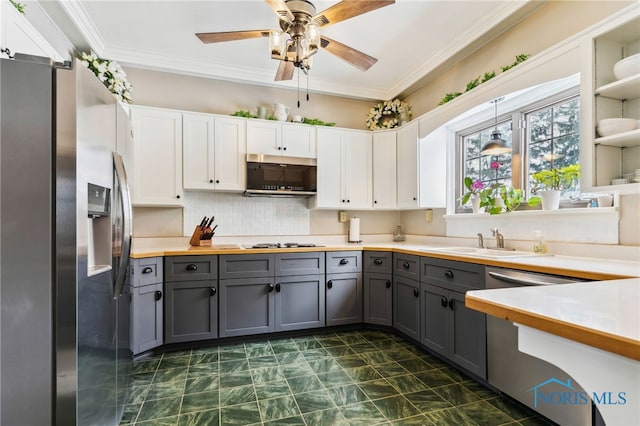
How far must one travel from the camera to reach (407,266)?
2914 millimetres

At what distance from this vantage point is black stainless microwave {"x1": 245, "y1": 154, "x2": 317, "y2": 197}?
3262 millimetres

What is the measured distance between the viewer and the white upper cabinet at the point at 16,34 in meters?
1.37

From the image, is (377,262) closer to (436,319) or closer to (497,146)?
(436,319)

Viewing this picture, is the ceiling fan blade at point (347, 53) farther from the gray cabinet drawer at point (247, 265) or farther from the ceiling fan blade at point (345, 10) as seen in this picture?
the gray cabinet drawer at point (247, 265)

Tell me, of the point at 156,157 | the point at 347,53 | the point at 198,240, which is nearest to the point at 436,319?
the point at 347,53

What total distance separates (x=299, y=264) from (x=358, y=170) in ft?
4.51

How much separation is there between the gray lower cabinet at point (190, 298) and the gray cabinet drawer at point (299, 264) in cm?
58

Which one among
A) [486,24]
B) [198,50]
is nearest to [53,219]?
[198,50]

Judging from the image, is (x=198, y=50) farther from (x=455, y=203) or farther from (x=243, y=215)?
(x=455, y=203)

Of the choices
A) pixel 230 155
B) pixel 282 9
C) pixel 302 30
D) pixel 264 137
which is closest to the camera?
pixel 282 9

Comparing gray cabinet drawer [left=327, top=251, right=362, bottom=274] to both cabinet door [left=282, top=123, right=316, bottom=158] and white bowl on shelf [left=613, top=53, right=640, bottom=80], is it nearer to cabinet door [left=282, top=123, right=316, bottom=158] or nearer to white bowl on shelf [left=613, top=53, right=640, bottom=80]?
cabinet door [left=282, top=123, right=316, bottom=158]

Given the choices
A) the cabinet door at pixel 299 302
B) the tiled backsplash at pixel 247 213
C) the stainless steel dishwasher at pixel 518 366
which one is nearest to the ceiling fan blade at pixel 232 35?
the tiled backsplash at pixel 247 213

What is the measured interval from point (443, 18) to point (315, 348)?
3015 mm

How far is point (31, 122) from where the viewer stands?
1090 mm
